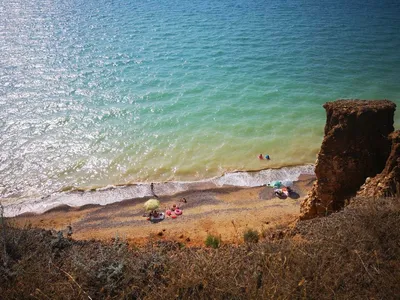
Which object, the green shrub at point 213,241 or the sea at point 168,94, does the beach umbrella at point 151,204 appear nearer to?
the sea at point 168,94

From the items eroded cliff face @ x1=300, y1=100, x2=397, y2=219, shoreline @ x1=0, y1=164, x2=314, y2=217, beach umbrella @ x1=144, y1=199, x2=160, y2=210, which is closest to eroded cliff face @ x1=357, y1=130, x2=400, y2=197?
eroded cliff face @ x1=300, y1=100, x2=397, y2=219

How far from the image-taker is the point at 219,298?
19.6 ft

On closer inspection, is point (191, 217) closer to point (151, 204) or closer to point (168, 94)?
point (151, 204)

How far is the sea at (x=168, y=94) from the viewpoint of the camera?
1775 centimetres

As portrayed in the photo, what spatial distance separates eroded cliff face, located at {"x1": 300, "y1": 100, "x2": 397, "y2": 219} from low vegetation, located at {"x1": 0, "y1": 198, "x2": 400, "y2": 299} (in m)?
2.62

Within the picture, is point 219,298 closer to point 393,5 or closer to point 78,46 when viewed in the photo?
point 78,46

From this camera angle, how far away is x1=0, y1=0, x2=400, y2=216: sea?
17.8 meters

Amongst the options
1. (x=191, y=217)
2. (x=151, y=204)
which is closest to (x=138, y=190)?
(x=151, y=204)

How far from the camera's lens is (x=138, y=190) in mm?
16781

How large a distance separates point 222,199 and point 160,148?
18.1 feet

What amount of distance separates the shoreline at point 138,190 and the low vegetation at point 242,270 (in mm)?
8678

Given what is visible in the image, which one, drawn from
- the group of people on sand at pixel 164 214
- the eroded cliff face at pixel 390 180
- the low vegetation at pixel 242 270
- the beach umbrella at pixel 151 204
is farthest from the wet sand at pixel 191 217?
the low vegetation at pixel 242 270

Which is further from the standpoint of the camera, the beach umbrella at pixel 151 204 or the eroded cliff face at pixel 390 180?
the beach umbrella at pixel 151 204

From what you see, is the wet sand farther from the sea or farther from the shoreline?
the sea
